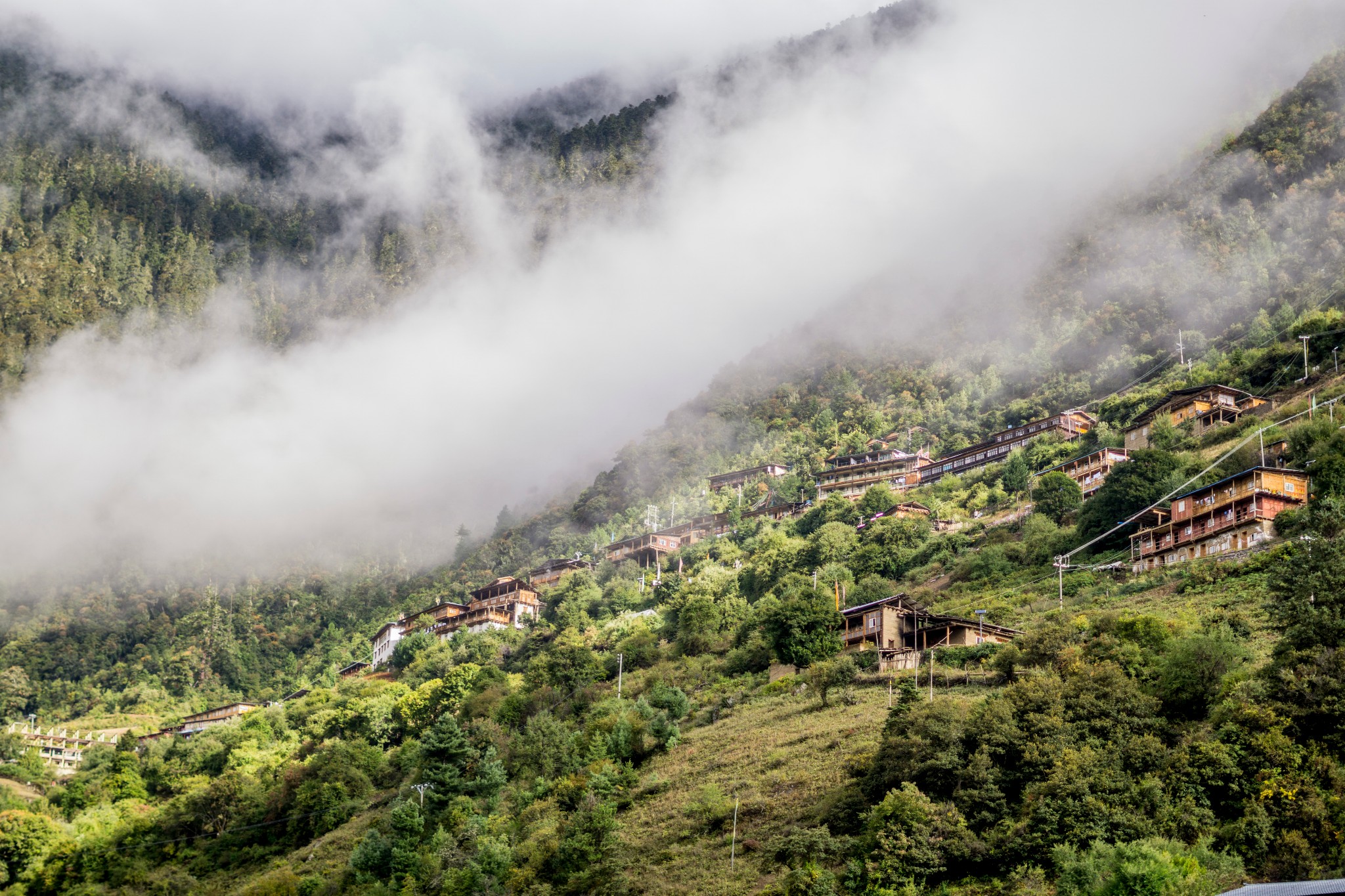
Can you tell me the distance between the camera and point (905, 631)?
65500 millimetres

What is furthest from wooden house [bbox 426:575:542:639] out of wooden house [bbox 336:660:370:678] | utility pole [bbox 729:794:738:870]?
utility pole [bbox 729:794:738:870]

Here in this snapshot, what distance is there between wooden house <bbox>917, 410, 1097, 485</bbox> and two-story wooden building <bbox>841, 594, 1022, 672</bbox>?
44.5 metres

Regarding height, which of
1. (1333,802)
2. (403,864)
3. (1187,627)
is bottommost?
(403,864)

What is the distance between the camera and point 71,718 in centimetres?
12888

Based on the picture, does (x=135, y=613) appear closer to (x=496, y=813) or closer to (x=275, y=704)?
(x=275, y=704)

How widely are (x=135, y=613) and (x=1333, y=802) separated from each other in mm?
153243

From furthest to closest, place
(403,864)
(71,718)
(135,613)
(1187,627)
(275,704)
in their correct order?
(135,613)
(71,718)
(275,704)
(403,864)
(1187,627)

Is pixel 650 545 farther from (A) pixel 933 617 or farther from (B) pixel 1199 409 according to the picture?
(A) pixel 933 617

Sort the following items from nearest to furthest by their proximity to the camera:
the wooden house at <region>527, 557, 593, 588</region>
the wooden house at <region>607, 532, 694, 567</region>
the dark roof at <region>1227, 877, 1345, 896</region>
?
the dark roof at <region>1227, 877, 1345, 896</region>, the wooden house at <region>607, 532, 694, 567</region>, the wooden house at <region>527, 557, 593, 588</region>

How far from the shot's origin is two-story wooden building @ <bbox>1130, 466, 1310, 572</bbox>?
2386 inches

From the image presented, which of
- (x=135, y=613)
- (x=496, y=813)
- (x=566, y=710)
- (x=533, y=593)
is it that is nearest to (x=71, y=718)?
(x=135, y=613)

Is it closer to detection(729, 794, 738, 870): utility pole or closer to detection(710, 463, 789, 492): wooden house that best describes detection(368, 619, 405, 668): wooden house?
detection(710, 463, 789, 492): wooden house

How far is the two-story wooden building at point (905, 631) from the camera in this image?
200 ft

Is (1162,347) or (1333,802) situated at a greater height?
(1162,347)
